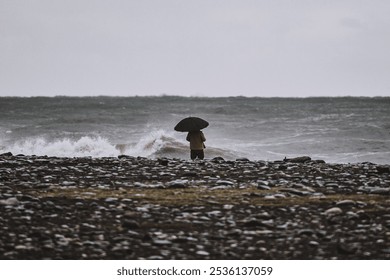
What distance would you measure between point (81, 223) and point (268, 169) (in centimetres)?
721

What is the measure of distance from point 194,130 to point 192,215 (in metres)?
11.3

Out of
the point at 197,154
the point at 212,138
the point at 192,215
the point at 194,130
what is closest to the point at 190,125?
the point at 194,130

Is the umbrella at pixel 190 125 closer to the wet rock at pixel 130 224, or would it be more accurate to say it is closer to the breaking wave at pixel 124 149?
the breaking wave at pixel 124 149

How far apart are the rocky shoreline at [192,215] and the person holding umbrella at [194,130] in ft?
21.3

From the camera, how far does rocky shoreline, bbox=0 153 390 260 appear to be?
7254 millimetres

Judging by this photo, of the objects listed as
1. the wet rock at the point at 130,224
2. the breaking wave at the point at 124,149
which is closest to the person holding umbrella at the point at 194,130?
the breaking wave at the point at 124,149

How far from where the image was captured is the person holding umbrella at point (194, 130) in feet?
65.9

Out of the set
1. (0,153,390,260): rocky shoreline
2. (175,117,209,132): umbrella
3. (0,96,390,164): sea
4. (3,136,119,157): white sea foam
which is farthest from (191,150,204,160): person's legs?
(3,136,119,157): white sea foam

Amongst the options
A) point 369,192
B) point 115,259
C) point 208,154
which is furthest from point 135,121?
point 115,259

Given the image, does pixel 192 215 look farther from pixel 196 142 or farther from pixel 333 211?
pixel 196 142

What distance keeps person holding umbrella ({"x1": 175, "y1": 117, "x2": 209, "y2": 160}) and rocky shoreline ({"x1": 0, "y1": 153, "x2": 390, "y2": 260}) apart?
6505mm

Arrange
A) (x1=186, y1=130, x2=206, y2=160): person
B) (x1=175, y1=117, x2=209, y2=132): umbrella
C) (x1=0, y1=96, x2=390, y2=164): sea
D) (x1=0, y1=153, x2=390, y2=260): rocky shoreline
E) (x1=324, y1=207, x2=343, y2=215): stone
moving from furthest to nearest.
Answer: (x1=0, y1=96, x2=390, y2=164): sea
(x1=186, y1=130, x2=206, y2=160): person
(x1=175, y1=117, x2=209, y2=132): umbrella
(x1=324, y1=207, x2=343, y2=215): stone
(x1=0, y1=153, x2=390, y2=260): rocky shoreline

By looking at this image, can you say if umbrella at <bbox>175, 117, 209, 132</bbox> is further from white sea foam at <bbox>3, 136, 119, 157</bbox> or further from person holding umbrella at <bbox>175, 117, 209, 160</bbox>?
white sea foam at <bbox>3, 136, 119, 157</bbox>
